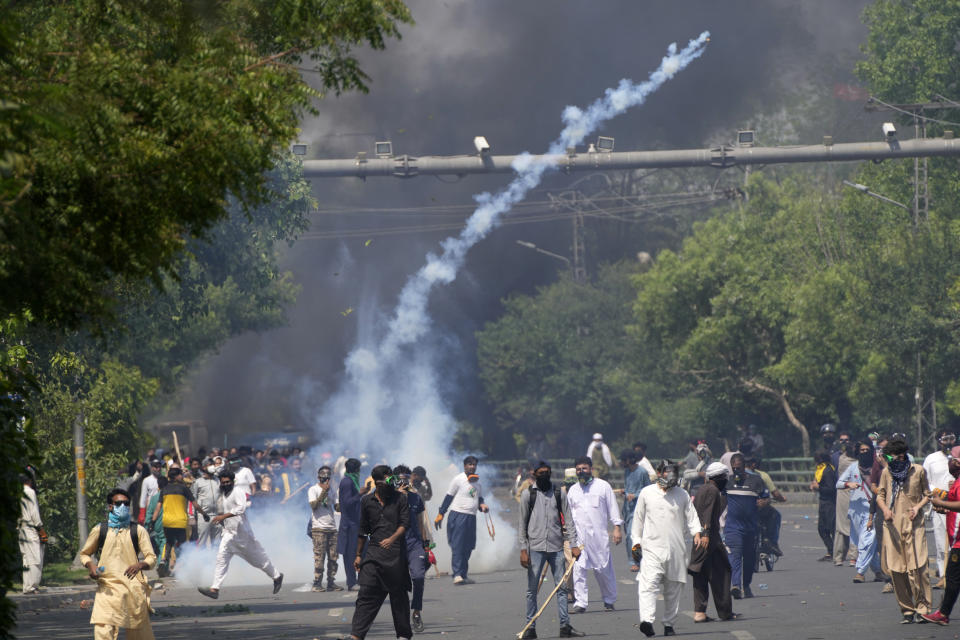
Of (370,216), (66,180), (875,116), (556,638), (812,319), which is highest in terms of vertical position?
(875,116)

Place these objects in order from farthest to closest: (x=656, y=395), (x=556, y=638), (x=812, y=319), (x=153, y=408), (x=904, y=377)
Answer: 1. (x=153, y=408)
2. (x=656, y=395)
3. (x=812, y=319)
4. (x=904, y=377)
5. (x=556, y=638)

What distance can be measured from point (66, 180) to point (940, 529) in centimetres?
1354

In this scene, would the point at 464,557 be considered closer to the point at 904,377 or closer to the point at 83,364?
the point at 83,364

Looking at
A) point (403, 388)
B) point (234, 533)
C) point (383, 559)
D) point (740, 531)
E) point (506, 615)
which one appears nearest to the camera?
point (383, 559)

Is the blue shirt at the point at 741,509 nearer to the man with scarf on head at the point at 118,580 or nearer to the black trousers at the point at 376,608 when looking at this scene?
the black trousers at the point at 376,608

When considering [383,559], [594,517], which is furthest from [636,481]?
[383,559]

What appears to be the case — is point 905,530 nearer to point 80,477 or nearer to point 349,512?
point 349,512

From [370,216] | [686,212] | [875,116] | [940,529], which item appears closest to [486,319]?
[370,216]

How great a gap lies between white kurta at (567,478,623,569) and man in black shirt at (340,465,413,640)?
11.6 ft

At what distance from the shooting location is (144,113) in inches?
301

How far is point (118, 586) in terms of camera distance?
12531mm

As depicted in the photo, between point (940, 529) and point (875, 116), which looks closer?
point (940, 529)

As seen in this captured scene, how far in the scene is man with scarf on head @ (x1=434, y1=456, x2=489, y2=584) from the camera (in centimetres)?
2138

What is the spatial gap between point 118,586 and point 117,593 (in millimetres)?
60
